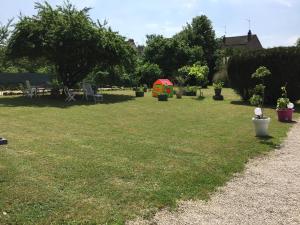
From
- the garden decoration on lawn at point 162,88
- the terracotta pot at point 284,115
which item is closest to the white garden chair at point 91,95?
the garden decoration on lawn at point 162,88

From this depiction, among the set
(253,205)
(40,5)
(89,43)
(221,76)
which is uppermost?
(40,5)

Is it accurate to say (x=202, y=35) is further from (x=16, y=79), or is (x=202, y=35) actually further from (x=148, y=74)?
(x=16, y=79)

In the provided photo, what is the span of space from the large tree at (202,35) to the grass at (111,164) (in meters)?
41.4

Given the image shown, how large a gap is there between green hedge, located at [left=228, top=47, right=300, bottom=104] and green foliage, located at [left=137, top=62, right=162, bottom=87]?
16.9m

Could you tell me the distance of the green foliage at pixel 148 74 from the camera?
36469 millimetres

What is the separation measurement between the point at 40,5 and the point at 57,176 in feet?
63.1

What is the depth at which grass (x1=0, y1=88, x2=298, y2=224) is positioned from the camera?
477cm

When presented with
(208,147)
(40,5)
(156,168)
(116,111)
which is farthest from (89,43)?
(156,168)

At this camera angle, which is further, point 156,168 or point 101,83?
point 101,83

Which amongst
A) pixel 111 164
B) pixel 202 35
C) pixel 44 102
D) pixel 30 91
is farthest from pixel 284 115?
pixel 202 35

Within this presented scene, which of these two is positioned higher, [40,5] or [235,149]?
[40,5]

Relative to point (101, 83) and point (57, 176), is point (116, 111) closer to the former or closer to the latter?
point (57, 176)

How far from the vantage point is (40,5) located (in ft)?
75.5

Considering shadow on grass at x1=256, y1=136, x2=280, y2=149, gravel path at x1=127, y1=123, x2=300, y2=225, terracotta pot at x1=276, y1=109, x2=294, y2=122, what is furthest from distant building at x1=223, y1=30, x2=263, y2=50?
gravel path at x1=127, y1=123, x2=300, y2=225
